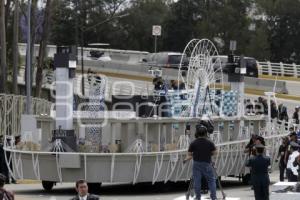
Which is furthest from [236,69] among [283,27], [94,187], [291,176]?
[283,27]

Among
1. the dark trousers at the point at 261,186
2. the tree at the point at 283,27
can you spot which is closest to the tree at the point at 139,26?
the tree at the point at 283,27

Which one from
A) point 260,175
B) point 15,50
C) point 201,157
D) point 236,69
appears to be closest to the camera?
point 260,175

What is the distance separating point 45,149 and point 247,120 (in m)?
6.87

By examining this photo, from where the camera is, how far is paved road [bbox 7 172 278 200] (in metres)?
23.2

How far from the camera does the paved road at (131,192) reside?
2320cm

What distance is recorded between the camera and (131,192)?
1002 inches

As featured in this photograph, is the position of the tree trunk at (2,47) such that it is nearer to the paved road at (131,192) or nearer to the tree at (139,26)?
the paved road at (131,192)

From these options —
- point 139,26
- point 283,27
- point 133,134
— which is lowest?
point 133,134

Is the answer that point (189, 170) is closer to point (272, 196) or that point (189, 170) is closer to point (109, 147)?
point (109, 147)

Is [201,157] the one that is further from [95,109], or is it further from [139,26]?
[139,26]

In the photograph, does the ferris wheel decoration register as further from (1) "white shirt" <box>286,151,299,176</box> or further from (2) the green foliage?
(2) the green foliage

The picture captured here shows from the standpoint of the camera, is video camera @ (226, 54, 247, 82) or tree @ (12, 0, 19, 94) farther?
tree @ (12, 0, 19, 94)

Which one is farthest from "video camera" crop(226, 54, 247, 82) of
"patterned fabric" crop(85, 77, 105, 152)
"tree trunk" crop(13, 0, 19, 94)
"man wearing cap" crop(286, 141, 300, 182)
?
"tree trunk" crop(13, 0, 19, 94)

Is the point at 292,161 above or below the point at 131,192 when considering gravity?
above
